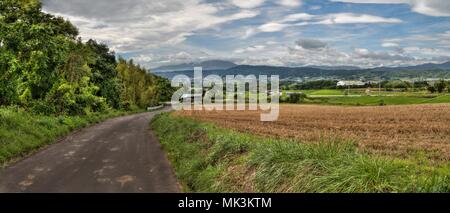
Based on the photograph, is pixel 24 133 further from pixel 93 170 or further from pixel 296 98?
pixel 296 98

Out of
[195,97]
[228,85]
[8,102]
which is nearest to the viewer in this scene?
[8,102]

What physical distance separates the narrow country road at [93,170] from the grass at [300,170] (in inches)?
38.8

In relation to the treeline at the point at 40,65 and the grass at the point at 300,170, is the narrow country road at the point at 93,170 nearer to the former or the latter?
the grass at the point at 300,170

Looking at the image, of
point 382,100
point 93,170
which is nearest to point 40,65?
point 93,170

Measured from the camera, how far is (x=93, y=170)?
43.4ft

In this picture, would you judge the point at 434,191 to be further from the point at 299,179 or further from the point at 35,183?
the point at 35,183

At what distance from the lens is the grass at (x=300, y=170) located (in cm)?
711

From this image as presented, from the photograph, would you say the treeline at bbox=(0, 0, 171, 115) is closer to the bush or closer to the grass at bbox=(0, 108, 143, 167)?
the grass at bbox=(0, 108, 143, 167)

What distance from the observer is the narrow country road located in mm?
10961

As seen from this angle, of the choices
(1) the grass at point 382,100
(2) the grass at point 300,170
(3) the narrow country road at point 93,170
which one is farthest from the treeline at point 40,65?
(1) the grass at point 382,100

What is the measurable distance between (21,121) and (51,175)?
1061 centimetres

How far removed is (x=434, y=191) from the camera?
252 inches

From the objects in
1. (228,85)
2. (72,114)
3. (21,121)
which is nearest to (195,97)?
(228,85)

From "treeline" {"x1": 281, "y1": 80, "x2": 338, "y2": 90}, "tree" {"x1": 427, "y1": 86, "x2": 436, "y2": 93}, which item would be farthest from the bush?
"tree" {"x1": 427, "y1": 86, "x2": 436, "y2": 93}
